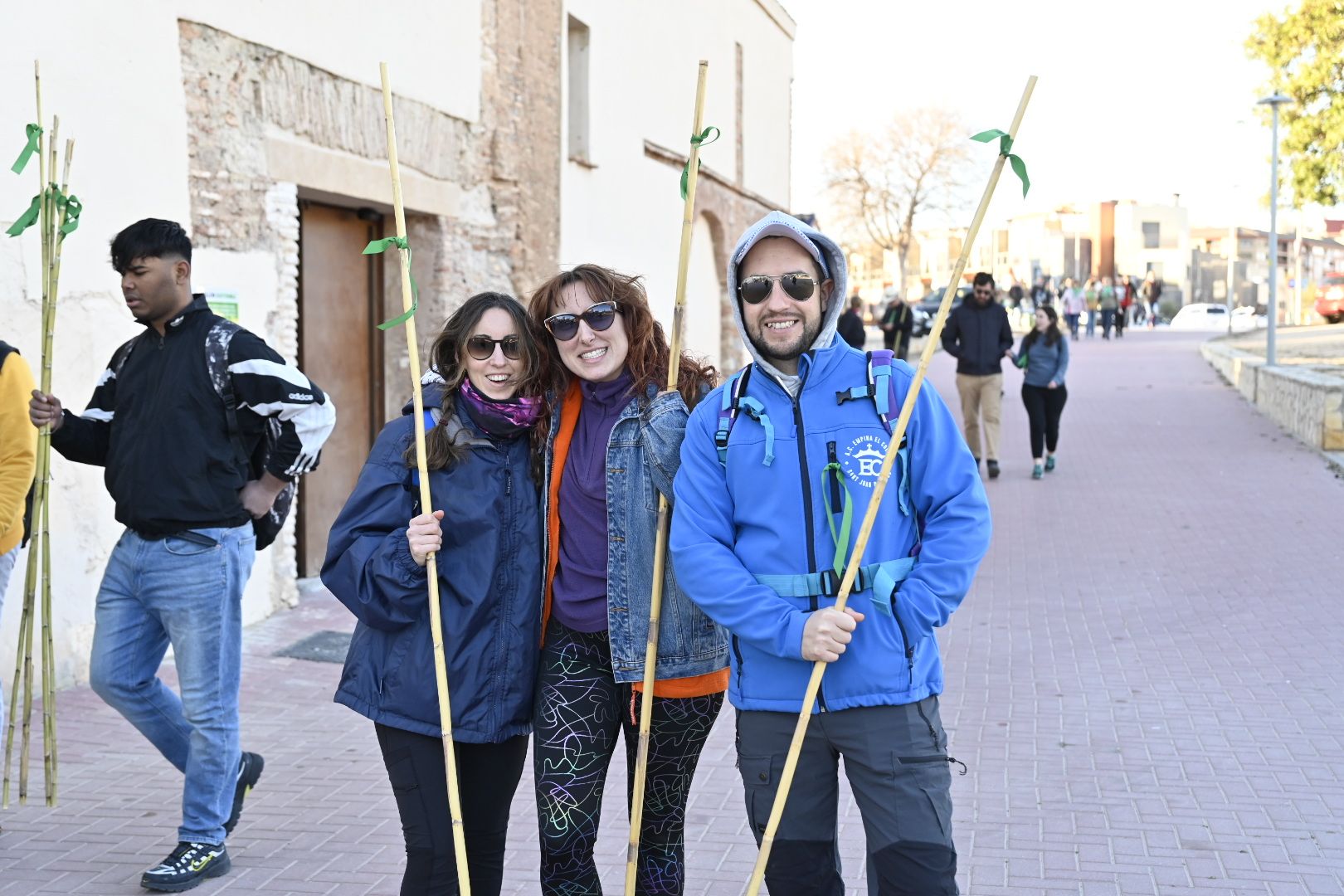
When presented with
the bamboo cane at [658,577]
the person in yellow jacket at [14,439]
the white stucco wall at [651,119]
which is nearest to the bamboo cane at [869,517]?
the bamboo cane at [658,577]

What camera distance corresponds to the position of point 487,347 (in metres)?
3.33

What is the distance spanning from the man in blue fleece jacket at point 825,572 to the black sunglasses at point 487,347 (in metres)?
0.52

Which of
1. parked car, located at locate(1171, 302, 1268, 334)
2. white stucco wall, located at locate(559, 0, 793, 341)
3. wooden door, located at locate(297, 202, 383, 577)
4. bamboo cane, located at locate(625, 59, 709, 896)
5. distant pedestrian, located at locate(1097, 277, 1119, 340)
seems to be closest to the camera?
bamboo cane, located at locate(625, 59, 709, 896)

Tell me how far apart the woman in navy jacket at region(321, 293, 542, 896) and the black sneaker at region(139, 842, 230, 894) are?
1.43 m

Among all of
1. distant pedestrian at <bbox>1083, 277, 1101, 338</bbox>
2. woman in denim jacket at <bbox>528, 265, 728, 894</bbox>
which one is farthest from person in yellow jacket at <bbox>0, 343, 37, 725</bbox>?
distant pedestrian at <bbox>1083, 277, 1101, 338</bbox>

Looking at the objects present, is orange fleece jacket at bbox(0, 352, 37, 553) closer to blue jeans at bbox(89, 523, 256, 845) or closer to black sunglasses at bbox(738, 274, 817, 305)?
blue jeans at bbox(89, 523, 256, 845)

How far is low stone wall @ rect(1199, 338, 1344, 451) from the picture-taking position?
1430cm

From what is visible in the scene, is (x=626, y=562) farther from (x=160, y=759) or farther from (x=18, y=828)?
(x=160, y=759)

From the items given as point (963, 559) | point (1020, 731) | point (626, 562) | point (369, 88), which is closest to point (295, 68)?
point (369, 88)

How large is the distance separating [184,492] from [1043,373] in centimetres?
996

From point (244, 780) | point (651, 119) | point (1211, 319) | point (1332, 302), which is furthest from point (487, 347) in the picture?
point (1211, 319)

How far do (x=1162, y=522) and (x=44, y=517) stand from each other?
340 inches

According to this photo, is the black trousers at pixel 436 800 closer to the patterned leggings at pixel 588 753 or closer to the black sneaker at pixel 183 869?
the patterned leggings at pixel 588 753

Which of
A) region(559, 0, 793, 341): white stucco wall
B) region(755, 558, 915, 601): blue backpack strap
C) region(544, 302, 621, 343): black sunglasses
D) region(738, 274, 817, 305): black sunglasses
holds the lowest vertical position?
region(755, 558, 915, 601): blue backpack strap
